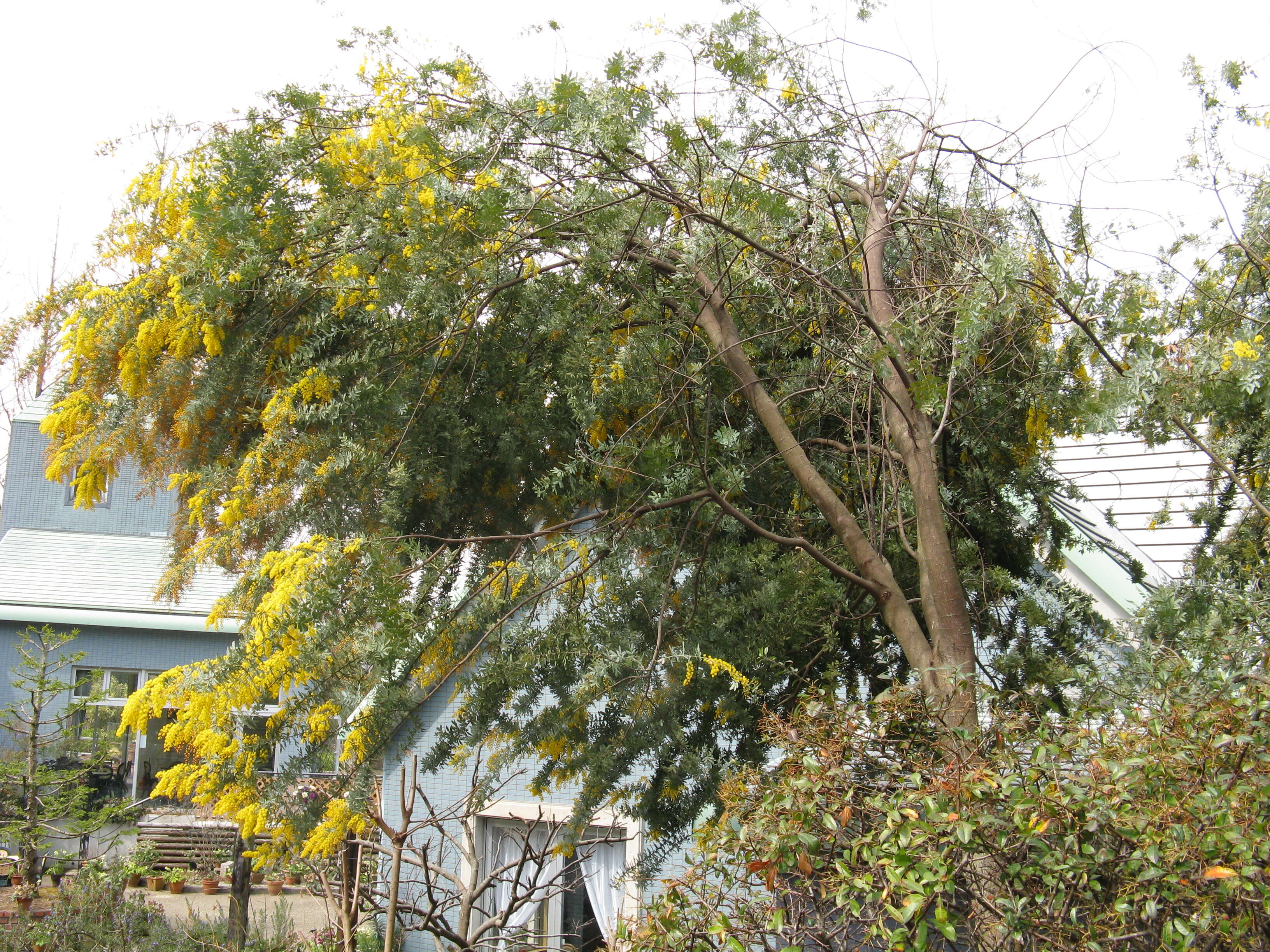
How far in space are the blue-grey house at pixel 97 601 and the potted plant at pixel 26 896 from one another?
3.34 m

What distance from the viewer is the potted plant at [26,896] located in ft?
32.2

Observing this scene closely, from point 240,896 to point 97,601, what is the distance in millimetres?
8251

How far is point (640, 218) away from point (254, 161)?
1.62 meters

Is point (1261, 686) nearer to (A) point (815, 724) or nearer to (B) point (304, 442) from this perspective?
(A) point (815, 724)

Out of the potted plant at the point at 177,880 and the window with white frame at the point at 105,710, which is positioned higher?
the window with white frame at the point at 105,710

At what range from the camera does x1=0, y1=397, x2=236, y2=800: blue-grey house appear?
49.6ft

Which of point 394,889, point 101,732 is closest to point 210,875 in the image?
point 101,732

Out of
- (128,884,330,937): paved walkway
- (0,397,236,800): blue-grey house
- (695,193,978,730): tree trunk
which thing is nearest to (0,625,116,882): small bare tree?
(128,884,330,937): paved walkway

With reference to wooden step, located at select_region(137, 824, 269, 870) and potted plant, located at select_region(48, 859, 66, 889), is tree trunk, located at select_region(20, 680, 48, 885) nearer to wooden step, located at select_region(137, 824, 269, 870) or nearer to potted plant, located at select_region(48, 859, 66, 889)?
potted plant, located at select_region(48, 859, 66, 889)

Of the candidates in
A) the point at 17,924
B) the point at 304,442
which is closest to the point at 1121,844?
the point at 304,442

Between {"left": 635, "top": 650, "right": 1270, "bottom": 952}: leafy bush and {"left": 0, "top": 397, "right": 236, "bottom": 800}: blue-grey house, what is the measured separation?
1236 centimetres

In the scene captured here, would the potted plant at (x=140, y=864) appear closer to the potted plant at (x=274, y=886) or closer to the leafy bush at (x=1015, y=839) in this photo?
the potted plant at (x=274, y=886)

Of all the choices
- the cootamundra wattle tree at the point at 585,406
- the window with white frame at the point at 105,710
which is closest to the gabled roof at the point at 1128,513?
the cootamundra wattle tree at the point at 585,406

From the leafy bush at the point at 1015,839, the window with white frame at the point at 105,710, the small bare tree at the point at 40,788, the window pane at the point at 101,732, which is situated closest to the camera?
the leafy bush at the point at 1015,839
